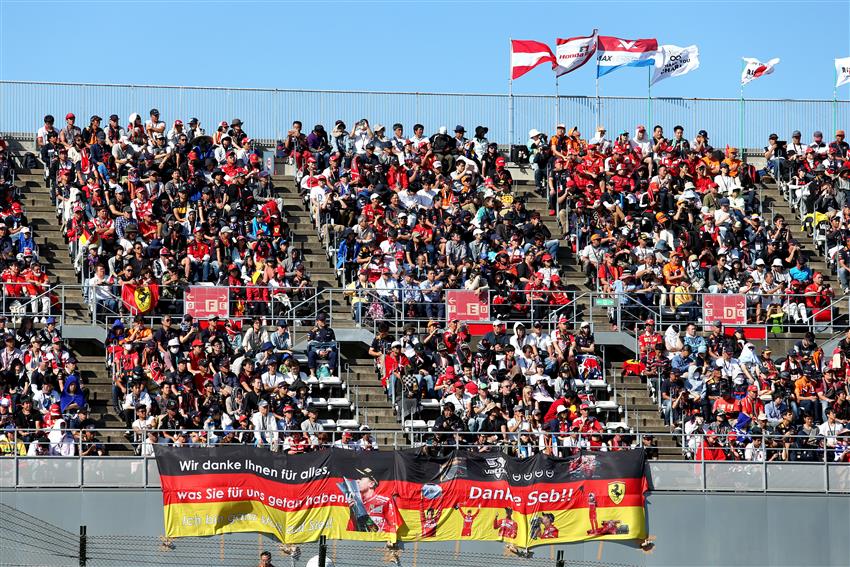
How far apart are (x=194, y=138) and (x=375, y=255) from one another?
5.45 metres

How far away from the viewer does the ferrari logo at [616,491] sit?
27.4 metres

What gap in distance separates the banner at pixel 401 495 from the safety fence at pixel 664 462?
Result: 40 cm

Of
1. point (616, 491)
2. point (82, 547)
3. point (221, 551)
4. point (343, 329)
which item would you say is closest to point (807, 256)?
point (343, 329)

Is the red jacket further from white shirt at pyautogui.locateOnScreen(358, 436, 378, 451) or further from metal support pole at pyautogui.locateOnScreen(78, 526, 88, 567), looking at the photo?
metal support pole at pyautogui.locateOnScreen(78, 526, 88, 567)

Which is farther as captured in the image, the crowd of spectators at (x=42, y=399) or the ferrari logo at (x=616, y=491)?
the ferrari logo at (x=616, y=491)

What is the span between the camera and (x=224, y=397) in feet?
93.1

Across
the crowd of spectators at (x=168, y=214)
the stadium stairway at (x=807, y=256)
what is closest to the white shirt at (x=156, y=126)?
the crowd of spectators at (x=168, y=214)

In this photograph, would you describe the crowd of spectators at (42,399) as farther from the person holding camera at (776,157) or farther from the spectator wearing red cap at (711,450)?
the person holding camera at (776,157)

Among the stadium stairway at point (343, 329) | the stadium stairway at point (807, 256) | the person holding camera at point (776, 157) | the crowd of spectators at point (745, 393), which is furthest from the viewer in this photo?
the person holding camera at point (776, 157)

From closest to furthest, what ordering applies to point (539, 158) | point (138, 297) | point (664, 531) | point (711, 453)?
point (664, 531), point (711, 453), point (138, 297), point (539, 158)

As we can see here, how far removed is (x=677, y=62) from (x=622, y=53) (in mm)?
1638

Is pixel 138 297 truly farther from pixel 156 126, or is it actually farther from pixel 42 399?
pixel 156 126

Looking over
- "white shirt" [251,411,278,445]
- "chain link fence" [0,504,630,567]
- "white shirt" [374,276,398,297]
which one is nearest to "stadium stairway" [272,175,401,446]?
"white shirt" [374,276,398,297]

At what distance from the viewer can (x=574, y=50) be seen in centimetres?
4178
